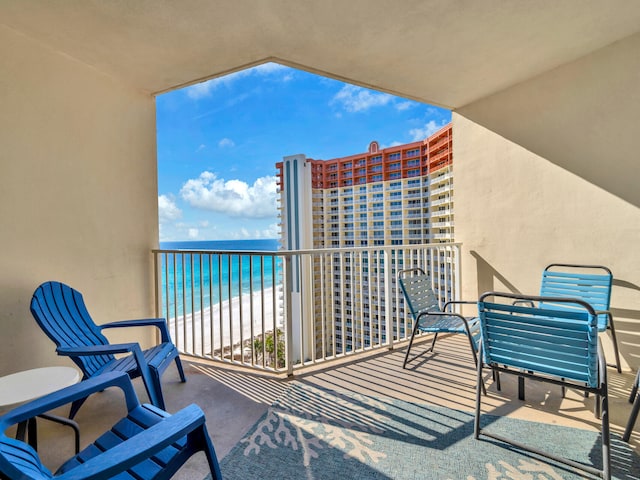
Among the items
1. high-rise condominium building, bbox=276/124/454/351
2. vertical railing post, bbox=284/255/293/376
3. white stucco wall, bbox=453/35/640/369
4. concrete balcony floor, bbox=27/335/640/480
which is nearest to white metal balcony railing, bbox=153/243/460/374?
vertical railing post, bbox=284/255/293/376

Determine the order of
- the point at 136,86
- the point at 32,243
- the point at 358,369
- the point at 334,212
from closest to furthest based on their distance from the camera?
the point at 32,243
the point at 358,369
the point at 136,86
the point at 334,212

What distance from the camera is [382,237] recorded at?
13289 mm

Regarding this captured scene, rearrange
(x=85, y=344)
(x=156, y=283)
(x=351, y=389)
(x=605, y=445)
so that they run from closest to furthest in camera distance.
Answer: (x=605, y=445) < (x=85, y=344) < (x=351, y=389) < (x=156, y=283)

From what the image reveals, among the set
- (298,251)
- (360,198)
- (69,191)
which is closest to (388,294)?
(298,251)

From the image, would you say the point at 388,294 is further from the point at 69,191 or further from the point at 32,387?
the point at 69,191

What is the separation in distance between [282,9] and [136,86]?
1967 mm

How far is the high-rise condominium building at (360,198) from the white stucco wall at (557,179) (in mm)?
7150

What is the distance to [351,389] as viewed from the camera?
2.45 metres

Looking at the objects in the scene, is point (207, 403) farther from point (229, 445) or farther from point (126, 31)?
point (126, 31)

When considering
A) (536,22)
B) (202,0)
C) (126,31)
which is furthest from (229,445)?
(536,22)

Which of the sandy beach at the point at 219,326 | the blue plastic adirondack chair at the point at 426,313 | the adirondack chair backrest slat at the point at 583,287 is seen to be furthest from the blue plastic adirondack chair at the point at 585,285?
the sandy beach at the point at 219,326

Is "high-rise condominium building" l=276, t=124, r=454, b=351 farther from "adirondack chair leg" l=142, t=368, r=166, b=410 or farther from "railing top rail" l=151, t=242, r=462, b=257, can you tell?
"adirondack chair leg" l=142, t=368, r=166, b=410

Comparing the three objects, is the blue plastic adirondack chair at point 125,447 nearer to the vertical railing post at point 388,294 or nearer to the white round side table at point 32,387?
the white round side table at point 32,387

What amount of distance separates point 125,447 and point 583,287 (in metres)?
3.51
